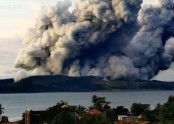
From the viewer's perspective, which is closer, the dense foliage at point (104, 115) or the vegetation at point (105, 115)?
the vegetation at point (105, 115)

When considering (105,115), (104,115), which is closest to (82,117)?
(104,115)

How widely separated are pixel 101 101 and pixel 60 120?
45.0m

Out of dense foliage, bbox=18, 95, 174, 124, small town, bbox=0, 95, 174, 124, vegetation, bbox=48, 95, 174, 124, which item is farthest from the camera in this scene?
small town, bbox=0, 95, 174, 124

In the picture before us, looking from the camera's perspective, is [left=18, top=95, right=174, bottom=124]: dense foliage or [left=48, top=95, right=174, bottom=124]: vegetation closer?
[left=48, top=95, right=174, bottom=124]: vegetation

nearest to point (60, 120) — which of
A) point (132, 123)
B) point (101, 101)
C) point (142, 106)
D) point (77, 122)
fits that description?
point (77, 122)

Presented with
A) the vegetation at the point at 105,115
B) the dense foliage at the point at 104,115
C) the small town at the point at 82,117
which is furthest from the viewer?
the small town at the point at 82,117

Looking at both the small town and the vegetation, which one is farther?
the small town

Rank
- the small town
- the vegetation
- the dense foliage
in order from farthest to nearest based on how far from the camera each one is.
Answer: the small town
the dense foliage
the vegetation

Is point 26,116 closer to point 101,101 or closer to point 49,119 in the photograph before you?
→ point 49,119

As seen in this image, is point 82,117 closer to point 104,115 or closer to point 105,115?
point 104,115

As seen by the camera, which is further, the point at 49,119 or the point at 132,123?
the point at 49,119

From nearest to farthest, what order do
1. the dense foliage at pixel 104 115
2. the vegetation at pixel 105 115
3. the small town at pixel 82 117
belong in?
the vegetation at pixel 105 115, the dense foliage at pixel 104 115, the small town at pixel 82 117

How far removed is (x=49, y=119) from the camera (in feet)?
252

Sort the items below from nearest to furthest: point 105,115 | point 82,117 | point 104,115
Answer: point 82,117, point 104,115, point 105,115
